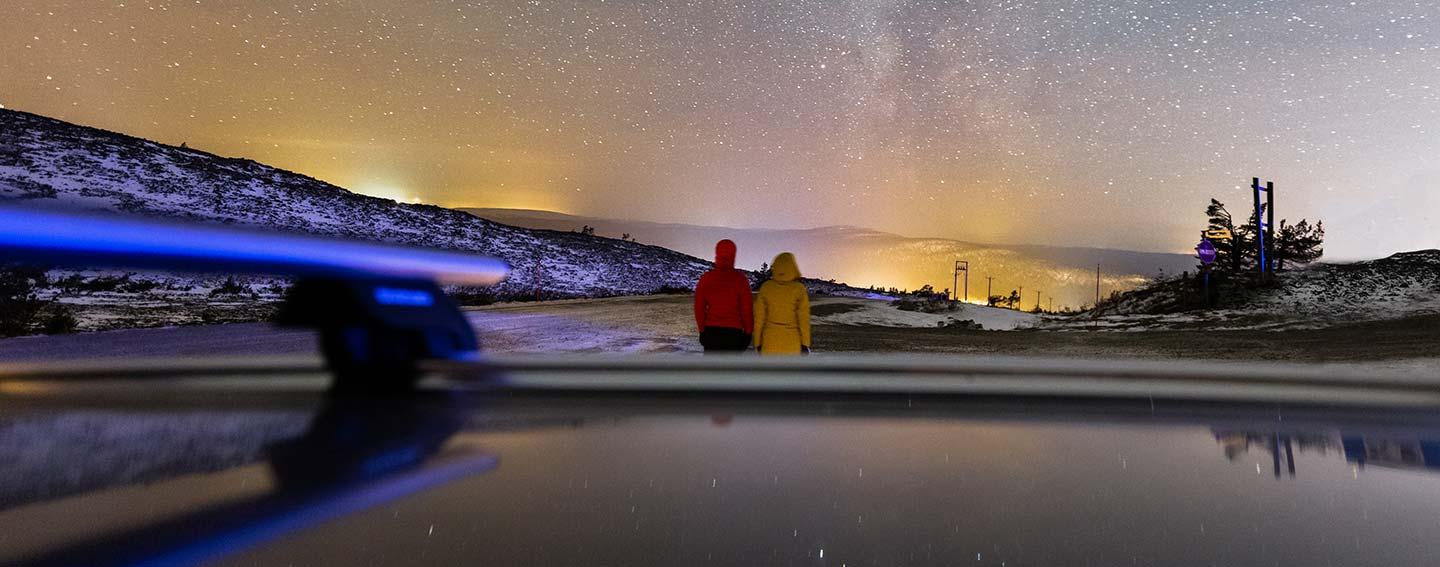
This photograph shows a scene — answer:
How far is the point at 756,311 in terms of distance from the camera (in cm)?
521

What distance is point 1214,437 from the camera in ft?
6.59

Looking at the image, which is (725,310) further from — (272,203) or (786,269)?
(272,203)

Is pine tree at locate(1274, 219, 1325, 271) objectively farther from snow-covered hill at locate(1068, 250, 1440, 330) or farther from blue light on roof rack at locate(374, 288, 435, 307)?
blue light on roof rack at locate(374, 288, 435, 307)

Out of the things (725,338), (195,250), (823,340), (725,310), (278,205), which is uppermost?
(278,205)

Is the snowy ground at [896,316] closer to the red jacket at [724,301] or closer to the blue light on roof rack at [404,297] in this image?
the red jacket at [724,301]

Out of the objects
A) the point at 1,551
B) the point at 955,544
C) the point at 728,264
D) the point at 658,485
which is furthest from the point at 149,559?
the point at 728,264

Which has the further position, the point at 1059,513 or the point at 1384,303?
the point at 1384,303

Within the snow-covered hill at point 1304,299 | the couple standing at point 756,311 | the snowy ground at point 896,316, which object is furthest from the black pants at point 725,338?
the snow-covered hill at point 1304,299

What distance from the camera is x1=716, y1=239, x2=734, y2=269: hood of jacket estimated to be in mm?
5223

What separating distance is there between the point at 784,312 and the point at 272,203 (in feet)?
198

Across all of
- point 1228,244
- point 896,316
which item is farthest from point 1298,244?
point 896,316

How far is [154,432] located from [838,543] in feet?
5.97

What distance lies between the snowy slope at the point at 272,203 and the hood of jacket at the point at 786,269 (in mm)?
40259

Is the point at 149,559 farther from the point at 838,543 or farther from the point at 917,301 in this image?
the point at 917,301
